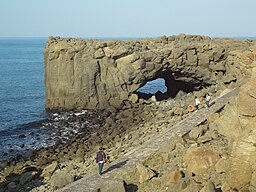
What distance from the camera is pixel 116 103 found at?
4250cm

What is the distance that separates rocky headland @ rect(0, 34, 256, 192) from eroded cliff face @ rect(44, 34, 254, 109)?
119mm

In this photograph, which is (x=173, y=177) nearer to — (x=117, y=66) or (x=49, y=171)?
(x=49, y=171)

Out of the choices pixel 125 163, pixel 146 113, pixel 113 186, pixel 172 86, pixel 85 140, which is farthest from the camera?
pixel 172 86

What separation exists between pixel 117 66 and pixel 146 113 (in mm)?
7443

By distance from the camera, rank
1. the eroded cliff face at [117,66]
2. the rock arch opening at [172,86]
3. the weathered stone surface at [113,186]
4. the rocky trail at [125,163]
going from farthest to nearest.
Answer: the rock arch opening at [172,86], the eroded cliff face at [117,66], the rocky trail at [125,163], the weathered stone surface at [113,186]

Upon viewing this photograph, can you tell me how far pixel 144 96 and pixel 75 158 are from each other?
2193 centimetres

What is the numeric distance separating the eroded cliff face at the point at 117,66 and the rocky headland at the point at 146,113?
0.12 metres

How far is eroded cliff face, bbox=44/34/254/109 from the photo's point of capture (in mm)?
42594

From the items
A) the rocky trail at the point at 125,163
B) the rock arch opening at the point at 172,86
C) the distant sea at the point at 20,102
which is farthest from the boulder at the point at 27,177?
the rock arch opening at the point at 172,86

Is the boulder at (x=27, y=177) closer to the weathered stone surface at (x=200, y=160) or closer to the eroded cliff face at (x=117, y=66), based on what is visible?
the weathered stone surface at (x=200, y=160)

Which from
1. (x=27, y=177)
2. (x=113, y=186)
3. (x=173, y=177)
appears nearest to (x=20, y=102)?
(x=27, y=177)

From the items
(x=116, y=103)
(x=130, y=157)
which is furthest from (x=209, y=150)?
(x=116, y=103)

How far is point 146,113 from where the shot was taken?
39031 mm

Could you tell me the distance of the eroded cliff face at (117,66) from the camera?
4259cm
